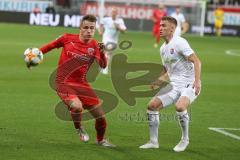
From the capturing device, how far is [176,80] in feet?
36.2

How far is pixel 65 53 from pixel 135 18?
37341mm

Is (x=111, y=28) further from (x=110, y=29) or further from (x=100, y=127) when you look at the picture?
(x=100, y=127)

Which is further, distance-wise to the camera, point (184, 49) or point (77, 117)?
point (77, 117)

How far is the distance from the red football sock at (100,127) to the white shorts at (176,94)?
1045mm

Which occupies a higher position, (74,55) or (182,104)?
(74,55)

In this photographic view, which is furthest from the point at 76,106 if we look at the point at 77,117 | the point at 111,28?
the point at 111,28

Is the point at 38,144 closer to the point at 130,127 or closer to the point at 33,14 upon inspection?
the point at 130,127

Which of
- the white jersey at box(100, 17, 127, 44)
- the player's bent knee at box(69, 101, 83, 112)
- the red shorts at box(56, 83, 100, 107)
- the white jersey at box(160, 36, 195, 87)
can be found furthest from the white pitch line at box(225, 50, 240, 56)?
the player's bent knee at box(69, 101, 83, 112)

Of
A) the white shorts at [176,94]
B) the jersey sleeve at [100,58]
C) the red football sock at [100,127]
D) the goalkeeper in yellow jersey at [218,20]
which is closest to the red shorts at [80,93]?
the red football sock at [100,127]

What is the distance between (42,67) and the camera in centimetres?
2366

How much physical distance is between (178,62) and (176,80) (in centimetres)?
31

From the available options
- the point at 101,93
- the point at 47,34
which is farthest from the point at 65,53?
the point at 47,34

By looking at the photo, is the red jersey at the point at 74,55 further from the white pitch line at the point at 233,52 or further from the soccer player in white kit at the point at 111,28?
the white pitch line at the point at 233,52

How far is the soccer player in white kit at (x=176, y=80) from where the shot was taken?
35.6 feet
